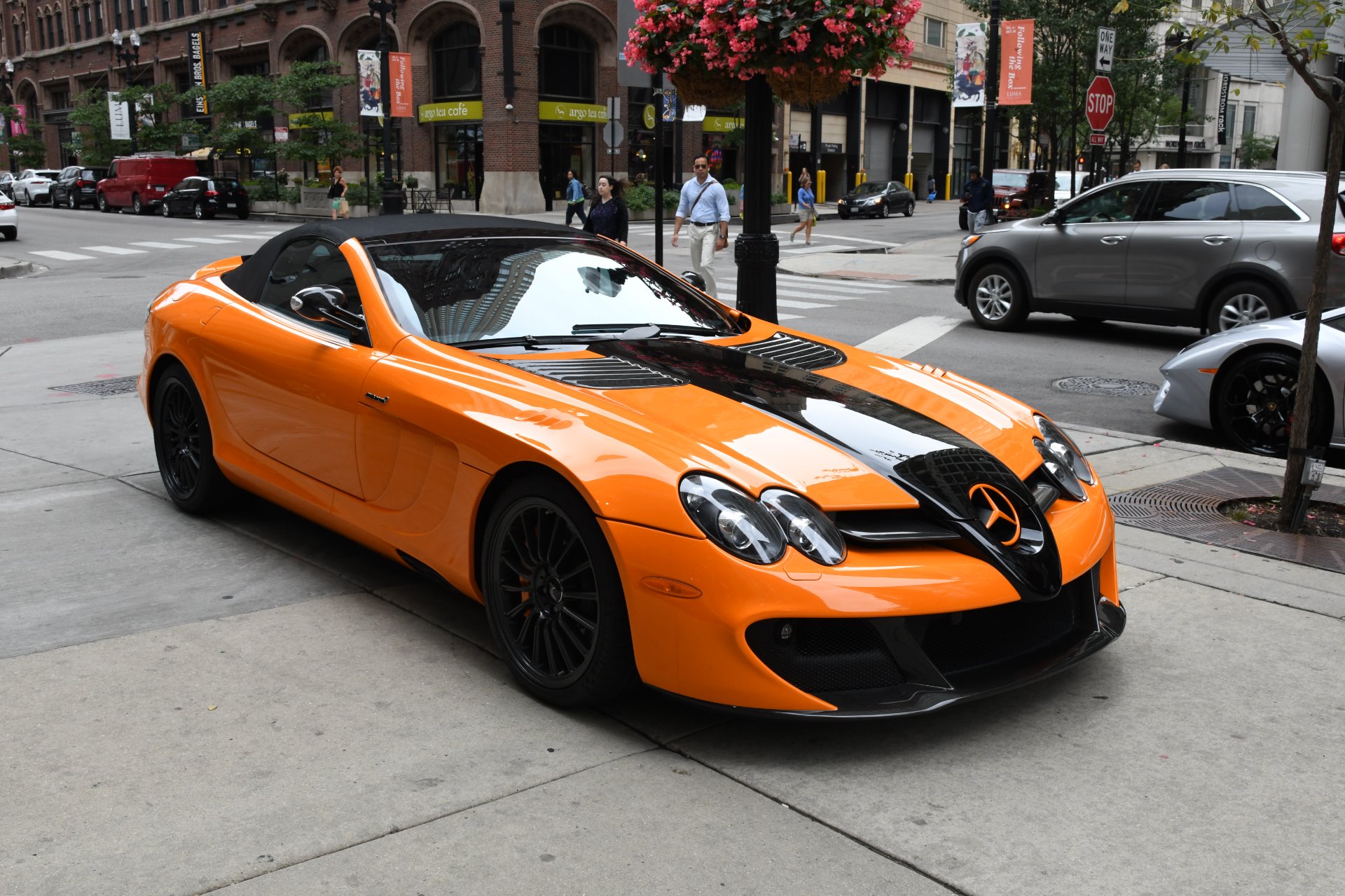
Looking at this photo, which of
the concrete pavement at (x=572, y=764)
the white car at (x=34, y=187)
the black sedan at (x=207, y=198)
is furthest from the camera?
the white car at (x=34, y=187)

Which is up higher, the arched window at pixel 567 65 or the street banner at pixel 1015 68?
the arched window at pixel 567 65

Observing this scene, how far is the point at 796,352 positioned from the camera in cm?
516

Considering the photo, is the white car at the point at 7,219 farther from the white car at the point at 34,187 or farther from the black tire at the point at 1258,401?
the black tire at the point at 1258,401

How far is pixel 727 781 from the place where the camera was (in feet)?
11.4

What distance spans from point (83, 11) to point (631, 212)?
4987 centimetres

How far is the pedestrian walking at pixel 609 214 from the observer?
1628cm

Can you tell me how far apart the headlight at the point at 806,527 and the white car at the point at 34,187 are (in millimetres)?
60058

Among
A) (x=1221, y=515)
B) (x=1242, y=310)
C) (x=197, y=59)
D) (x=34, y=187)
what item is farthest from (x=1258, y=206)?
(x=197, y=59)

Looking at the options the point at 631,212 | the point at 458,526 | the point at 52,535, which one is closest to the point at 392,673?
the point at 458,526

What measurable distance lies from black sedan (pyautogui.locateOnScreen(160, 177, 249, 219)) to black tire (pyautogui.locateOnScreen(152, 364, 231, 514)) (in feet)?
138

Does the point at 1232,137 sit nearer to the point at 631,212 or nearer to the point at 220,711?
the point at 631,212

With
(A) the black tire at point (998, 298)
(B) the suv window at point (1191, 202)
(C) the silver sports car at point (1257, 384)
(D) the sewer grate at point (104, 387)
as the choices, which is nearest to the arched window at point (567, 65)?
(A) the black tire at point (998, 298)

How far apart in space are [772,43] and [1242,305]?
21.8 feet

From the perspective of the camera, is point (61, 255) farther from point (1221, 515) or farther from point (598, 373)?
point (1221, 515)
